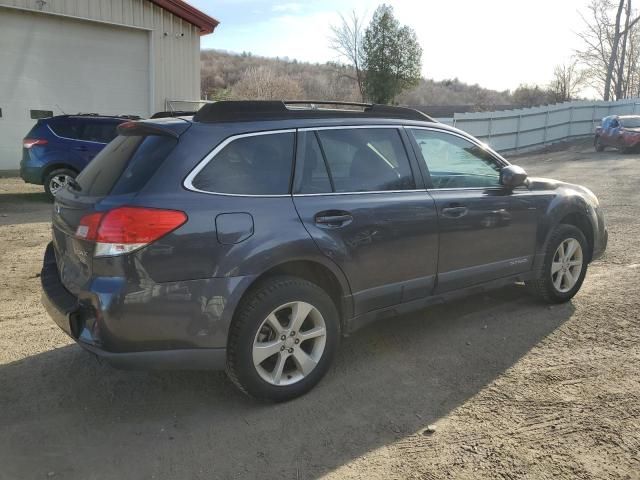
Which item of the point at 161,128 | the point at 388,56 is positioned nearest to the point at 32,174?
the point at 161,128

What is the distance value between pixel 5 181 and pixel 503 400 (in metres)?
13.5

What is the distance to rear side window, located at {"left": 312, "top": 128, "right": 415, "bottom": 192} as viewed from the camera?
145 inches

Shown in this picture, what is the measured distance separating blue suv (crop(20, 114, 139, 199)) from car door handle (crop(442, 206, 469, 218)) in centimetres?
798

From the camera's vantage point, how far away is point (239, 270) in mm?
3096

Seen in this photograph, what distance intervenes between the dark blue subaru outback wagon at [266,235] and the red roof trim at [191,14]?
13.3 meters

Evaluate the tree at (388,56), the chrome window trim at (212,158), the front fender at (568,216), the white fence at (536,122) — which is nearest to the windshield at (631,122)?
the white fence at (536,122)

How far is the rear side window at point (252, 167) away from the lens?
10.3 ft

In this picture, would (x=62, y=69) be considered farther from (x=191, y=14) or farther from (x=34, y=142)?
(x=34, y=142)

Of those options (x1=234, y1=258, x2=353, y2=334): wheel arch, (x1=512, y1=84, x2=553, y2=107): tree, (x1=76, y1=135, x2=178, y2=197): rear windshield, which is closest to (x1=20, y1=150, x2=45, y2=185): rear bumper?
(x1=76, y1=135, x2=178, y2=197): rear windshield

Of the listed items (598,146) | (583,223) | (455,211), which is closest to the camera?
(455,211)

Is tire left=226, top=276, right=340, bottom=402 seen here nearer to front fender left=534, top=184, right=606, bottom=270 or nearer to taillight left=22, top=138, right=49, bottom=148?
front fender left=534, top=184, right=606, bottom=270

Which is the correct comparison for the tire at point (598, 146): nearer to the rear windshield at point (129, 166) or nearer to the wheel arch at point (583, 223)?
the wheel arch at point (583, 223)

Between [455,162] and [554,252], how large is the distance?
1.33 m

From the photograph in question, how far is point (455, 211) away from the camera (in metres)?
4.14
